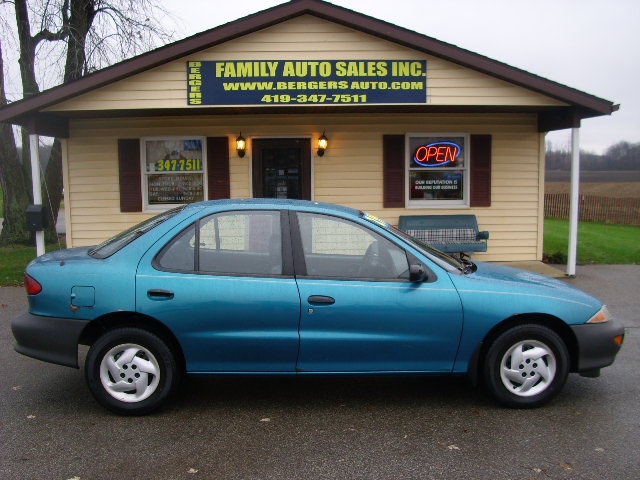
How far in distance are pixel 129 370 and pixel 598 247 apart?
12679 mm

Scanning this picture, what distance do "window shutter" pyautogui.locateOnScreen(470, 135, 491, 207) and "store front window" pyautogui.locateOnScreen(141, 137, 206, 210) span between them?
4863 millimetres

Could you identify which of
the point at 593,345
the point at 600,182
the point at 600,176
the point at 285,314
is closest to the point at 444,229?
the point at 593,345

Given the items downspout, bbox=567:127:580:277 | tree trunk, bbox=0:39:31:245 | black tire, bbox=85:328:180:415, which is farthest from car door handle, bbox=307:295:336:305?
tree trunk, bbox=0:39:31:245

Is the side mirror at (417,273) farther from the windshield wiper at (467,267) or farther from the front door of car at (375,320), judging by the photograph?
the windshield wiper at (467,267)

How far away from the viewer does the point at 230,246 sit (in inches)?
178

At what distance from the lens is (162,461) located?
3666 millimetres

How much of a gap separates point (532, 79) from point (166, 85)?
563 cm

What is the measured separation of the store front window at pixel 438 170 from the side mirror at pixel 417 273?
266 inches

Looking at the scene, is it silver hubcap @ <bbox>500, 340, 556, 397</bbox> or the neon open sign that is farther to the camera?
the neon open sign

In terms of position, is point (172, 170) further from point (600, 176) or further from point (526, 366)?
point (600, 176)

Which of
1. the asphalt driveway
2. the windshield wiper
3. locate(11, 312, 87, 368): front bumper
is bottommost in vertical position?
the asphalt driveway

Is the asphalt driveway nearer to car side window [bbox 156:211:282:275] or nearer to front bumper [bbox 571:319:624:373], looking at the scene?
front bumper [bbox 571:319:624:373]

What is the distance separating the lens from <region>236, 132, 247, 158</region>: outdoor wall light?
10625mm

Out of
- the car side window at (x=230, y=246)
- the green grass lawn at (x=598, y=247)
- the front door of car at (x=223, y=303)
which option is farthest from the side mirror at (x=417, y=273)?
the green grass lawn at (x=598, y=247)
